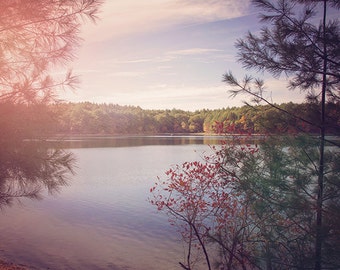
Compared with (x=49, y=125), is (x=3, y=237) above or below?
below

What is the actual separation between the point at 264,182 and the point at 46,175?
3.54m

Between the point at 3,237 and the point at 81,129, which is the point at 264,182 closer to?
the point at 3,237

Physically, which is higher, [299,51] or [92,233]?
[299,51]

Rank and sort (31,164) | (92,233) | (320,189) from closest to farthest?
(320,189), (31,164), (92,233)

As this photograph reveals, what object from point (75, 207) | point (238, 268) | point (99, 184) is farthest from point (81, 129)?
point (238, 268)

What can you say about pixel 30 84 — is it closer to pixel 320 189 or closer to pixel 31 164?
pixel 31 164

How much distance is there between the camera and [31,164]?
497cm

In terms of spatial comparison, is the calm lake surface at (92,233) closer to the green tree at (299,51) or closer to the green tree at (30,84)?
the green tree at (30,84)

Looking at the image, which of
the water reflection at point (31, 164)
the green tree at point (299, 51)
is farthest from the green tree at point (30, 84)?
the green tree at point (299, 51)

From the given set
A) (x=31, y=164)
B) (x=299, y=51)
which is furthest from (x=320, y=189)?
(x=31, y=164)

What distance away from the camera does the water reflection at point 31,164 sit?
15.8 feet

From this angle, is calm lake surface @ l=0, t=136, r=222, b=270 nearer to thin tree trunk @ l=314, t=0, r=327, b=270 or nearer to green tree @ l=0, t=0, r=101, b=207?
green tree @ l=0, t=0, r=101, b=207

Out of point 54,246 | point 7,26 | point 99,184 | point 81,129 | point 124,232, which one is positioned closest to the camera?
point 7,26

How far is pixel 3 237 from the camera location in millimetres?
9922
